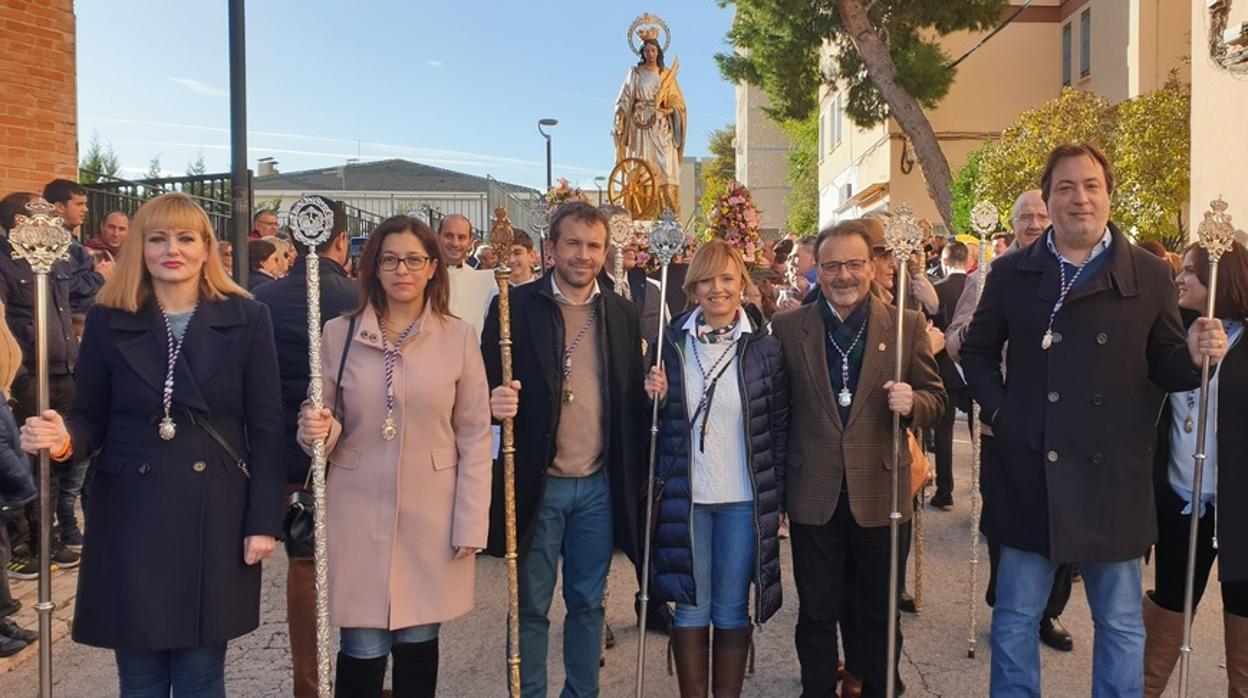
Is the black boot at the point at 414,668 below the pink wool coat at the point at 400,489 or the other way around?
below

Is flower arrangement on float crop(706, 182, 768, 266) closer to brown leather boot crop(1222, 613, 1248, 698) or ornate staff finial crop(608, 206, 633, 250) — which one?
ornate staff finial crop(608, 206, 633, 250)

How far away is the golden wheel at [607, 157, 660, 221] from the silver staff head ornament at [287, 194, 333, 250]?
759 cm

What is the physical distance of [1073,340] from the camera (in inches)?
135

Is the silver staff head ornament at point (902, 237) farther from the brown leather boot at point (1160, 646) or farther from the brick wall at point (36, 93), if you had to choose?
the brick wall at point (36, 93)

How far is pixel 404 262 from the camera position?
11.4ft

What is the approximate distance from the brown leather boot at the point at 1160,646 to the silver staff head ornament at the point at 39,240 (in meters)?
4.41

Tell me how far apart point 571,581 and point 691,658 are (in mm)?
585

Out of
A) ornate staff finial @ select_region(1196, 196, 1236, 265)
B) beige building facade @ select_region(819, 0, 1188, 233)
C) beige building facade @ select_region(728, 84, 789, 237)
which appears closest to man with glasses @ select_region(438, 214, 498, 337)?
ornate staff finial @ select_region(1196, 196, 1236, 265)

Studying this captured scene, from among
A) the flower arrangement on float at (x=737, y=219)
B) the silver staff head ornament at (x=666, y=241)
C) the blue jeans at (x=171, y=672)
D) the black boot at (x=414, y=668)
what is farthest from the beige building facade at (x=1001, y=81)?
the blue jeans at (x=171, y=672)

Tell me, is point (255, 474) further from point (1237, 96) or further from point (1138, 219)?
point (1138, 219)

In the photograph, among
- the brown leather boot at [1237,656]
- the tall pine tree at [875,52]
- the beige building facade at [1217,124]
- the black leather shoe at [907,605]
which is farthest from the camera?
the tall pine tree at [875,52]

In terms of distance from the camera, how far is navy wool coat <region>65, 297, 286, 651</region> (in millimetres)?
3098

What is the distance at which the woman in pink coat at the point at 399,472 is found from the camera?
3.39 metres

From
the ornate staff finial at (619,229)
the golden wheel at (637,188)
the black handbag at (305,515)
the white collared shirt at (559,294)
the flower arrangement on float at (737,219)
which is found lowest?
the black handbag at (305,515)
